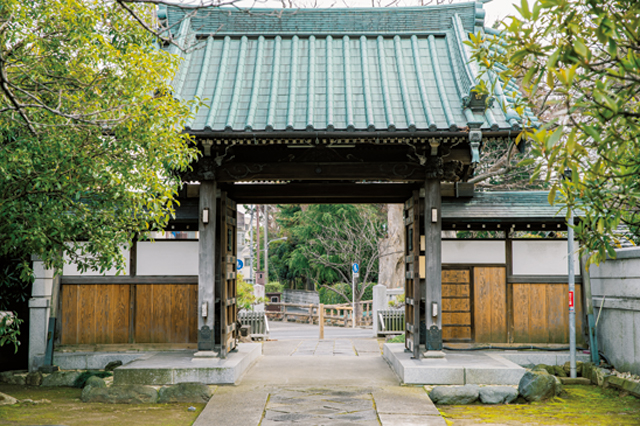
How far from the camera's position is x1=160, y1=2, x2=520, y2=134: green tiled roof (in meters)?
9.09

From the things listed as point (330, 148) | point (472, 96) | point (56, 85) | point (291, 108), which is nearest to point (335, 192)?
point (330, 148)

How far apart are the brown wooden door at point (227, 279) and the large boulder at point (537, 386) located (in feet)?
15.6

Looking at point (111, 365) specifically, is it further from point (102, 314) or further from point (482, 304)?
point (482, 304)

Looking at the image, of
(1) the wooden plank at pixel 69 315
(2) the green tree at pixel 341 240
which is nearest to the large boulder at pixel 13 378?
(1) the wooden plank at pixel 69 315

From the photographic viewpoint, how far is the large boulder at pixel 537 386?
317 inches

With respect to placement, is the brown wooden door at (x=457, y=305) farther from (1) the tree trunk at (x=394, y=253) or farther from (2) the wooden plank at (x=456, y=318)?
(1) the tree trunk at (x=394, y=253)

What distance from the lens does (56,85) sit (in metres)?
6.25

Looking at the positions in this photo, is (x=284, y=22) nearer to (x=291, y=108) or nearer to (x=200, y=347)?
(x=291, y=108)

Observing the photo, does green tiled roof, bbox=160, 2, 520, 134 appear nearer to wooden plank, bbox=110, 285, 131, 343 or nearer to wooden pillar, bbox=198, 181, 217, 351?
wooden pillar, bbox=198, 181, 217, 351

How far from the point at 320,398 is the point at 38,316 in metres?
5.68

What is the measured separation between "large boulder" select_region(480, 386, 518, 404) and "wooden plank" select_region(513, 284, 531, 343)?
3.04m

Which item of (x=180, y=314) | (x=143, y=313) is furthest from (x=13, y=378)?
(x=180, y=314)

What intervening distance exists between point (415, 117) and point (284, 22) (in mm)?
4299

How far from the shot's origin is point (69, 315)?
10750mm
